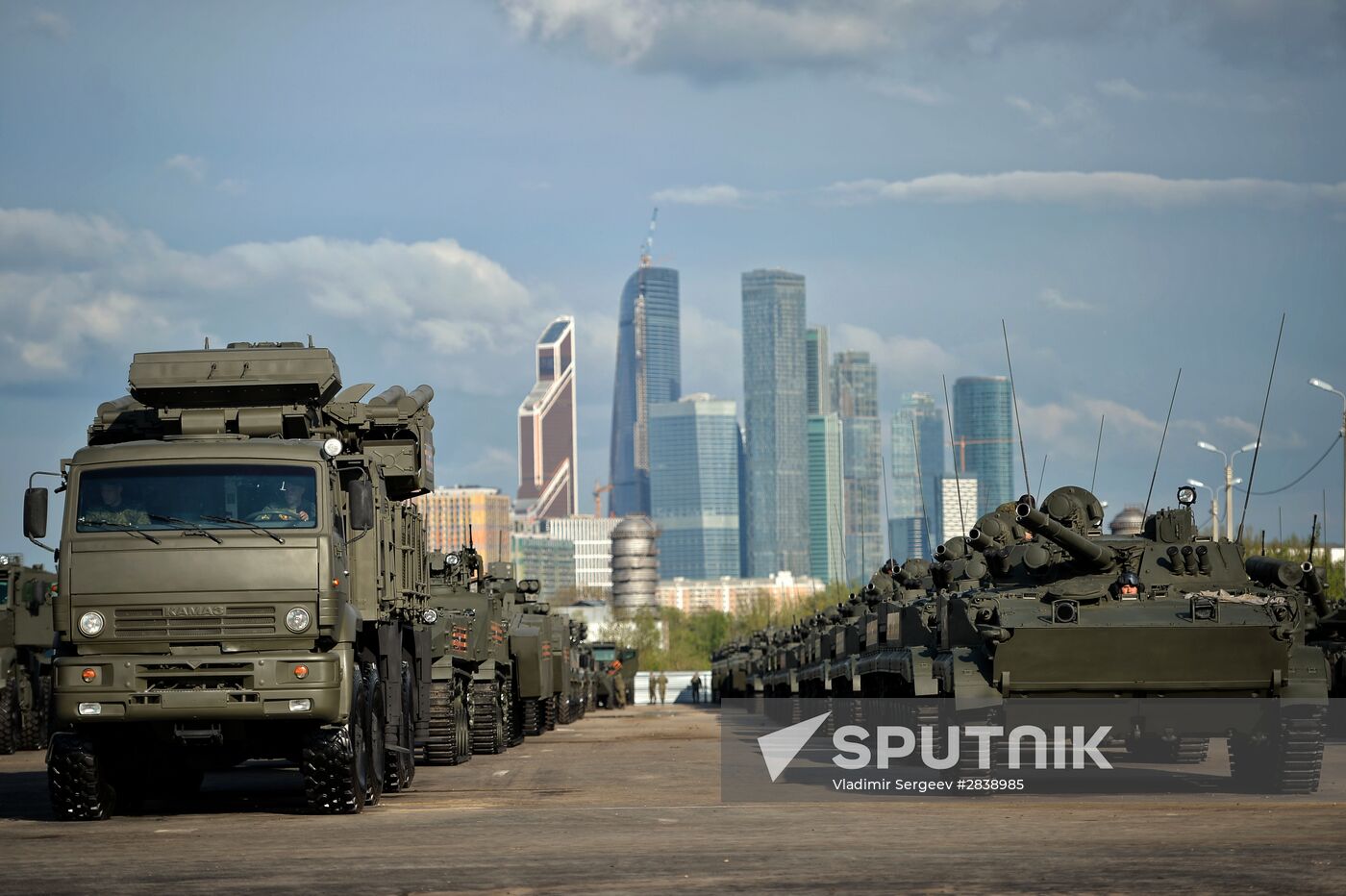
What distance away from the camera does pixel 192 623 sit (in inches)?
635

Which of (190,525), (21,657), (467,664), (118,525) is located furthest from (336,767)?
(21,657)

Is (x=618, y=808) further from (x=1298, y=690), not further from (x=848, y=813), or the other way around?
(x=1298, y=690)

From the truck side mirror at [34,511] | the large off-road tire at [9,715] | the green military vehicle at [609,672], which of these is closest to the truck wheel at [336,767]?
the truck side mirror at [34,511]

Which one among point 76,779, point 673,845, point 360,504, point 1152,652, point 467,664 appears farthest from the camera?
point 467,664

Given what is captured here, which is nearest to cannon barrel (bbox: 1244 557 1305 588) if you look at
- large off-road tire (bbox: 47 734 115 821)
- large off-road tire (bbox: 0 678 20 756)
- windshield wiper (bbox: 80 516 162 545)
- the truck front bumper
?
the truck front bumper

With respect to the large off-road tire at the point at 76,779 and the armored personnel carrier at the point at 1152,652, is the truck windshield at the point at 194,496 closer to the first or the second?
the large off-road tire at the point at 76,779

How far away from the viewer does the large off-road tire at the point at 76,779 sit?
1686 cm

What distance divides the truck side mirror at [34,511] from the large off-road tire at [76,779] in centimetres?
192

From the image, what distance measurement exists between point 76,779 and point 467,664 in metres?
13.4

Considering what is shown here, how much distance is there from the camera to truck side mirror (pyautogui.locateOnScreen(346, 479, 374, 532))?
16.5 m

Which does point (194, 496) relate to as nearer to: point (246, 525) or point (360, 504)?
point (246, 525)

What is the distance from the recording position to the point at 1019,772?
2098 centimetres

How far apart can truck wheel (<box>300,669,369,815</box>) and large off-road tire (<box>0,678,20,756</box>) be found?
16.8m

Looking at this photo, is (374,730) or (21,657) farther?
(21,657)
